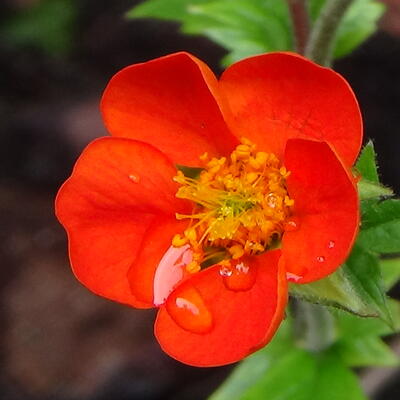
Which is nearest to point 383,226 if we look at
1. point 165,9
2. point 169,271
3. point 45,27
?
point 169,271

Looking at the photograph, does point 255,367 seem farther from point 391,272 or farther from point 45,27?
point 45,27

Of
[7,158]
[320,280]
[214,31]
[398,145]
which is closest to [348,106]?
[320,280]

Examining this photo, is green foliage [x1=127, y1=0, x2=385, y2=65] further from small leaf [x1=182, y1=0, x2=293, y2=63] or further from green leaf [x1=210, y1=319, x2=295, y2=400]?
green leaf [x1=210, y1=319, x2=295, y2=400]

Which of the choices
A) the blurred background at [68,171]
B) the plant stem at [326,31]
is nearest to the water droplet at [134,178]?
the plant stem at [326,31]

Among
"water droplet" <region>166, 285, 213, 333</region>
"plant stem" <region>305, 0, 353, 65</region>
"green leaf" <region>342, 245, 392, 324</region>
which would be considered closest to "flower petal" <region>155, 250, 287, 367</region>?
"water droplet" <region>166, 285, 213, 333</region>

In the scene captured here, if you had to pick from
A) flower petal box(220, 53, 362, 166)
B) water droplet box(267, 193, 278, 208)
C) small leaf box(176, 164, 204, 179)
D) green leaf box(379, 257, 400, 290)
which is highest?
flower petal box(220, 53, 362, 166)

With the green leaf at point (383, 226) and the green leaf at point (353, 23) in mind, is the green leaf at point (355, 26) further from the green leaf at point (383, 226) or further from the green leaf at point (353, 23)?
the green leaf at point (383, 226)

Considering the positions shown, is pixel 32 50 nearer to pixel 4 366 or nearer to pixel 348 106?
pixel 4 366
